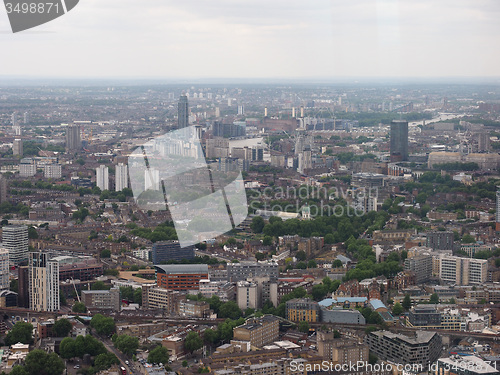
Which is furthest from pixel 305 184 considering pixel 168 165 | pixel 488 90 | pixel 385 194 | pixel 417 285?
pixel 417 285

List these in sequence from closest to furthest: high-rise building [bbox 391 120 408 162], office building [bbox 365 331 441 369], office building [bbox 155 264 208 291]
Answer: office building [bbox 365 331 441 369] → office building [bbox 155 264 208 291] → high-rise building [bbox 391 120 408 162]

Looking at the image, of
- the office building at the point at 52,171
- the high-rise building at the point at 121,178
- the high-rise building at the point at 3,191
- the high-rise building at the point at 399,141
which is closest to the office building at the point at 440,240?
the high-rise building at the point at 121,178

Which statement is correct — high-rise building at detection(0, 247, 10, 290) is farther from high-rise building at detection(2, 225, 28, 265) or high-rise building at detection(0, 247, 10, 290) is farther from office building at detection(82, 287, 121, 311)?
high-rise building at detection(2, 225, 28, 265)

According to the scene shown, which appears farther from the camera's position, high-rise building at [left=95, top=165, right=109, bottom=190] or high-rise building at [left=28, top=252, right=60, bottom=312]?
high-rise building at [left=95, top=165, right=109, bottom=190]

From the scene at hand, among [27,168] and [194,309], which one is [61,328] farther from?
[27,168]

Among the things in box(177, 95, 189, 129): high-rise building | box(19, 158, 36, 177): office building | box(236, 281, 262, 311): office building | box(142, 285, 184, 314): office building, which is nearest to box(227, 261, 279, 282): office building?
box(236, 281, 262, 311): office building

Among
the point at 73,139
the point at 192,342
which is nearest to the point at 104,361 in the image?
the point at 192,342

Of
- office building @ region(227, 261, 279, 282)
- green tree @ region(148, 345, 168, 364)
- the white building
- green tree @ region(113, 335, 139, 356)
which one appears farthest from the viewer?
the white building
